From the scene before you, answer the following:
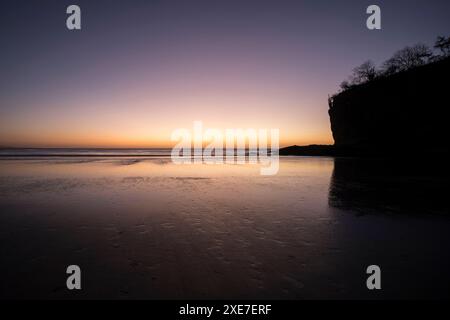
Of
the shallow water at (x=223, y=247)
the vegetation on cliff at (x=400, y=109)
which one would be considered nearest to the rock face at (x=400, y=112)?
the vegetation on cliff at (x=400, y=109)

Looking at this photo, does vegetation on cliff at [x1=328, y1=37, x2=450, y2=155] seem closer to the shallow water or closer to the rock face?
the rock face

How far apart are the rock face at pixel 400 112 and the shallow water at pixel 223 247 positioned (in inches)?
1271

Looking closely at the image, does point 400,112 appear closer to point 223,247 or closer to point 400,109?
point 400,109

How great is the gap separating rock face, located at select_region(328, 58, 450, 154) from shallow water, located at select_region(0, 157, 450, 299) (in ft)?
106

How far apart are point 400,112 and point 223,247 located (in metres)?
43.4

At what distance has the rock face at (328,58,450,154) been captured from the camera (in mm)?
30766

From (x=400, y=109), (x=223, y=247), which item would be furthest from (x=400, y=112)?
(x=223, y=247)

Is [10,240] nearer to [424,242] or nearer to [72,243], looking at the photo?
[72,243]

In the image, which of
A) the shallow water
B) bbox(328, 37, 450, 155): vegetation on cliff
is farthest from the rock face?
the shallow water

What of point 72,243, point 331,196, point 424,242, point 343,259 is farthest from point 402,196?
point 72,243

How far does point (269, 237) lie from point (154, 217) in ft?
10.3

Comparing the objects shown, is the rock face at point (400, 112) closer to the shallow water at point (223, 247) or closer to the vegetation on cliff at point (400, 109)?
the vegetation on cliff at point (400, 109)

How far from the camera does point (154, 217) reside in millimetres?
6062

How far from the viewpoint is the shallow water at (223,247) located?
2977 mm
